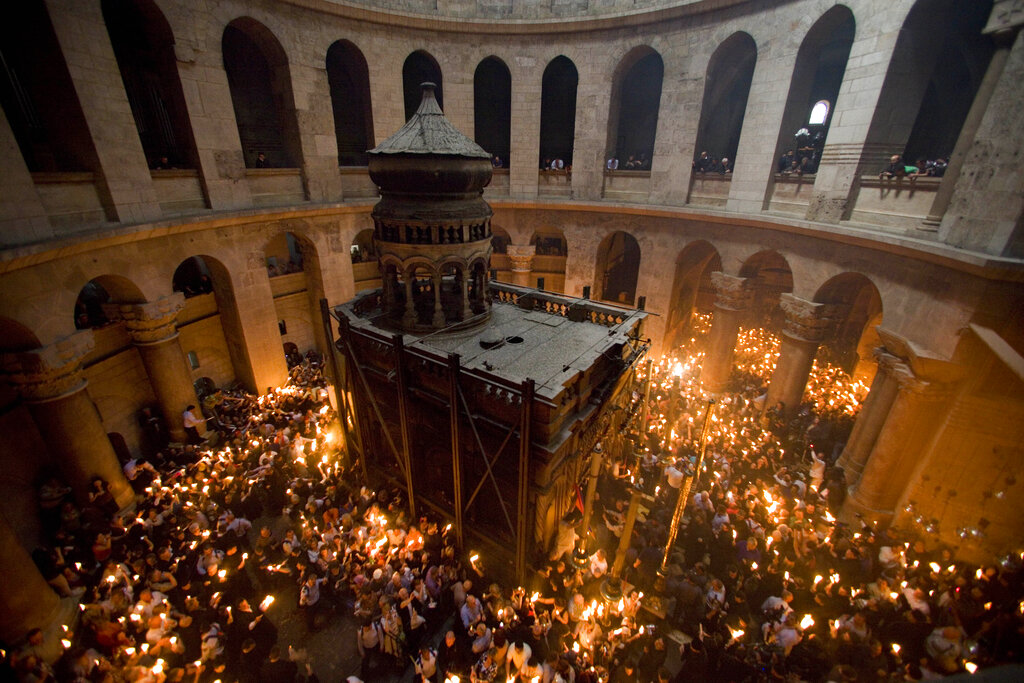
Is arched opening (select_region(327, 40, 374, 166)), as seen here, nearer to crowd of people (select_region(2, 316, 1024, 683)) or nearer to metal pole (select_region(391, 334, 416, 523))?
metal pole (select_region(391, 334, 416, 523))

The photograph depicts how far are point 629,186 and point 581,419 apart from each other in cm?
1246

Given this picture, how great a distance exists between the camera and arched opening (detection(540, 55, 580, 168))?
21266 millimetres

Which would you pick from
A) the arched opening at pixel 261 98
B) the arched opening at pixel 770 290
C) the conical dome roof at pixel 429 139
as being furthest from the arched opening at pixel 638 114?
the arched opening at pixel 261 98

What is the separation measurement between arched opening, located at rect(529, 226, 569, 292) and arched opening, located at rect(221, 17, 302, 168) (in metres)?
12.4

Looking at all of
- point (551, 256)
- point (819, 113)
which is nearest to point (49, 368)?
point (551, 256)

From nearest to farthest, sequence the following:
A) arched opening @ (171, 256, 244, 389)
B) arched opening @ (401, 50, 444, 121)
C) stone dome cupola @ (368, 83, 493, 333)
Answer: stone dome cupola @ (368, 83, 493, 333) → arched opening @ (171, 256, 244, 389) → arched opening @ (401, 50, 444, 121)

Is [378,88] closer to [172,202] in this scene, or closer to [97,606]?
[172,202]

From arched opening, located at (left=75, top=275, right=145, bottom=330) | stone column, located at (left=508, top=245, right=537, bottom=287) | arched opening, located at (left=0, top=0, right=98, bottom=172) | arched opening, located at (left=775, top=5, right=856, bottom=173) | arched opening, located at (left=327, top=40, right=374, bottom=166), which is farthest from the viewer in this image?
stone column, located at (left=508, top=245, right=537, bottom=287)

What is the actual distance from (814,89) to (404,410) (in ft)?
71.5

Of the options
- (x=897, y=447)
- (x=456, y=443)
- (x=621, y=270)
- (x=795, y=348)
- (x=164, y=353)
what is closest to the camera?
(x=456, y=443)

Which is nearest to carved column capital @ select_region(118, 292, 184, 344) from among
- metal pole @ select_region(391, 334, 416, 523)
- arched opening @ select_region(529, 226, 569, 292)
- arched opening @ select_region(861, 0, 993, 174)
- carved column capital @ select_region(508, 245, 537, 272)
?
metal pole @ select_region(391, 334, 416, 523)

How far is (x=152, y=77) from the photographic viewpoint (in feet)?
49.9

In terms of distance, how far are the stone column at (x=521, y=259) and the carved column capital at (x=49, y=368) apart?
15.0 meters

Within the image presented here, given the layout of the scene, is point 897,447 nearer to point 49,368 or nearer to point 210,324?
point 49,368
